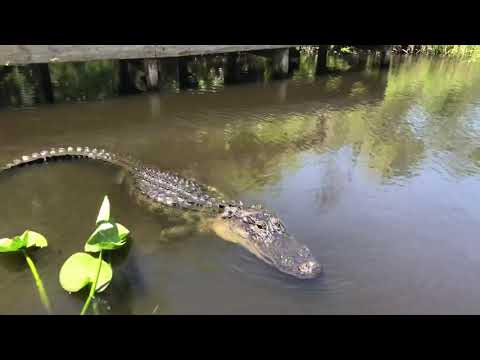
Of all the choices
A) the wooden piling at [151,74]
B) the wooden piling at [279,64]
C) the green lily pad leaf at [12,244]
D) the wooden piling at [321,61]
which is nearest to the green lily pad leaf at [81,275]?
the green lily pad leaf at [12,244]

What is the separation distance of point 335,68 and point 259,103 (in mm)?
4882

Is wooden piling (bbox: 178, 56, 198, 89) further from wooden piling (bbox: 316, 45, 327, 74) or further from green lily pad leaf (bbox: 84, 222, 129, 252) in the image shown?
green lily pad leaf (bbox: 84, 222, 129, 252)

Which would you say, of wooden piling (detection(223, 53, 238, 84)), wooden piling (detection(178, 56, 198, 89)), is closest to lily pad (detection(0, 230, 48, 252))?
wooden piling (detection(178, 56, 198, 89))

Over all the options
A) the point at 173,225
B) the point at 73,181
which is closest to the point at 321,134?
the point at 173,225

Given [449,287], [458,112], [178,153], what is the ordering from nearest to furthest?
[449,287] → [178,153] → [458,112]

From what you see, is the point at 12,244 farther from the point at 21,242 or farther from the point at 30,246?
the point at 30,246

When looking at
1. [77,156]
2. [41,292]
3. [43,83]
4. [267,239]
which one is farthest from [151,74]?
[41,292]

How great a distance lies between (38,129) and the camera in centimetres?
780

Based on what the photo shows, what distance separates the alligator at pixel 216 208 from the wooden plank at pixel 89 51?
284cm

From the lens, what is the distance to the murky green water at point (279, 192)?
149 inches

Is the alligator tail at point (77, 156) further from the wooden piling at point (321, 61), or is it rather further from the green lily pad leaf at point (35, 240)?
the wooden piling at point (321, 61)

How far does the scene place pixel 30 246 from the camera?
13.8 feet
